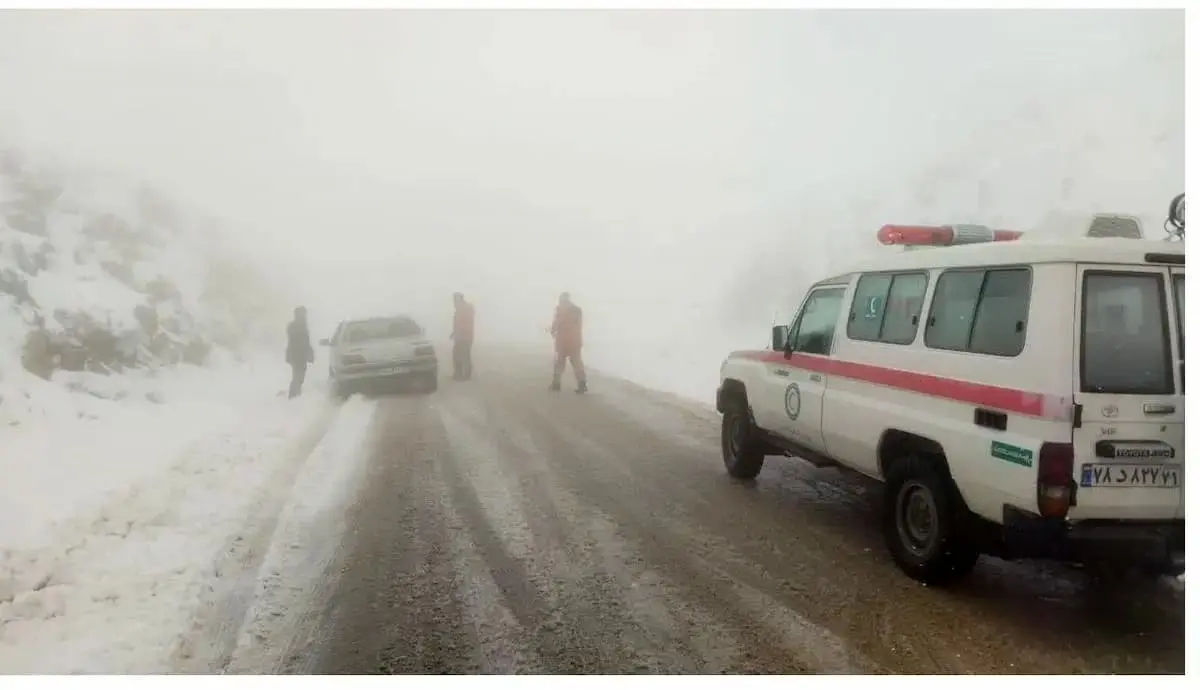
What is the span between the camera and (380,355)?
9.67 metres

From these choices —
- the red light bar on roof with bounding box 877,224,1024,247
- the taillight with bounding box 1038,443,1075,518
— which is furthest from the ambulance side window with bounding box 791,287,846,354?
the taillight with bounding box 1038,443,1075,518

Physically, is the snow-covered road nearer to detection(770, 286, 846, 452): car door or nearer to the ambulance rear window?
detection(770, 286, 846, 452): car door

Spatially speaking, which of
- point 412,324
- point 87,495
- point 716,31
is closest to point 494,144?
point 716,31

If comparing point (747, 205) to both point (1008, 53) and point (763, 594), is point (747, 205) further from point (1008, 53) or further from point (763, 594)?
point (763, 594)

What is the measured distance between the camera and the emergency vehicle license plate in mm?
3105

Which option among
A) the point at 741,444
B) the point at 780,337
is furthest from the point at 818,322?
the point at 741,444

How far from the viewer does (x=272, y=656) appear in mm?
3227

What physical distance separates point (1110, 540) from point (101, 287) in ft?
32.9

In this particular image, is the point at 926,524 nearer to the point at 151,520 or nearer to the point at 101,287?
the point at 151,520

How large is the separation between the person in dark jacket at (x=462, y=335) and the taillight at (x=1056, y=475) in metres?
6.75

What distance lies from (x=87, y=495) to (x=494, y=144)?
4.82 meters

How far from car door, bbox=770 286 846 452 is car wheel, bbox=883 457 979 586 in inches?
34.3

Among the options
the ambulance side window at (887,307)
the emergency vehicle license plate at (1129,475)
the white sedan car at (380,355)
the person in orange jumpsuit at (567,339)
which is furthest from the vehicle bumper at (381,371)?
the emergency vehicle license plate at (1129,475)
